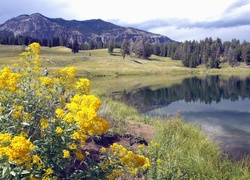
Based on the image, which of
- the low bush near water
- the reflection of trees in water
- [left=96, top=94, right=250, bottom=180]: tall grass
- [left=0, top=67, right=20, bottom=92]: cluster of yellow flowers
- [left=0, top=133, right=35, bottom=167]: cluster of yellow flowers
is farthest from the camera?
the reflection of trees in water

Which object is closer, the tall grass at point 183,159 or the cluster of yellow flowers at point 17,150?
the cluster of yellow flowers at point 17,150

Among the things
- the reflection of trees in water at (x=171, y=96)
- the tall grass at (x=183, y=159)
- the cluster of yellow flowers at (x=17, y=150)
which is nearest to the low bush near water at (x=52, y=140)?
the cluster of yellow flowers at (x=17, y=150)

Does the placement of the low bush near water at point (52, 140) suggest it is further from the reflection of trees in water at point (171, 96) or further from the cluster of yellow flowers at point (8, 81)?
the reflection of trees in water at point (171, 96)

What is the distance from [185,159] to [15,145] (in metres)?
5.90

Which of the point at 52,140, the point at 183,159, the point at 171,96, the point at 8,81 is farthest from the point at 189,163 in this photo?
the point at 171,96

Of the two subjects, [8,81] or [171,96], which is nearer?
[8,81]

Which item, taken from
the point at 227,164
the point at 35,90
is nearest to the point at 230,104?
the point at 227,164

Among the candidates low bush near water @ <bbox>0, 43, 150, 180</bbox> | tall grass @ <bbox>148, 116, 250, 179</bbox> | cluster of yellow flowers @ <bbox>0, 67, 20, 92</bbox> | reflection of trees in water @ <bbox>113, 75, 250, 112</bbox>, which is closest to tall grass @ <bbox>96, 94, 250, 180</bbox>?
tall grass @ <bbox>148, 116, 250, 179</bbox>

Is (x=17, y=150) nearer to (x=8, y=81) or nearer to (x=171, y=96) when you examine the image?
(x=8, y=81)

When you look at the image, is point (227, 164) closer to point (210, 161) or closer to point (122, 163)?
point (210, 161)

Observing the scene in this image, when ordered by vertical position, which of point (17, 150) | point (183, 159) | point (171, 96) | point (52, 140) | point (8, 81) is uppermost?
point (8, 81)

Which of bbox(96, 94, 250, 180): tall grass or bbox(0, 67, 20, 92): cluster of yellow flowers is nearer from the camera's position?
bbox(0, 67, 20, 92): cluster of yellow flowers

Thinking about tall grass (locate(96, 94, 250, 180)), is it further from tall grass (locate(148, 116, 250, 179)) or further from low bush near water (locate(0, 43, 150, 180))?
low bush near water (locate(0, 43, 150, 180))

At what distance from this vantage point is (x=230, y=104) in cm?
2797
